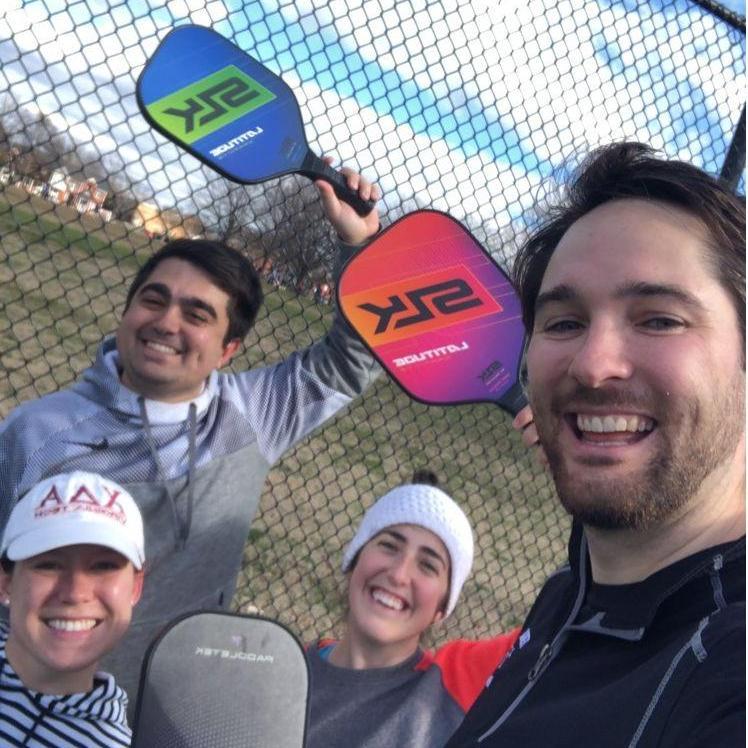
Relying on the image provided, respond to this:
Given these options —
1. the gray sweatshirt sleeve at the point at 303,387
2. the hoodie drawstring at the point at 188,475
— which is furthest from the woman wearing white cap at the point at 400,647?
the hoodie drawstring at the point at 188,475

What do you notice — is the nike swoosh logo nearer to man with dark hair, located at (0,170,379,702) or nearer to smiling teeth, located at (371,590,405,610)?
man with dark hair, located at (0,170,379,702)

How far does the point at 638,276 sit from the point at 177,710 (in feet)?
3.12

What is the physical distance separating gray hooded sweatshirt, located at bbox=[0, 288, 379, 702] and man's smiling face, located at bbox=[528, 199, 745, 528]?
1031 mm

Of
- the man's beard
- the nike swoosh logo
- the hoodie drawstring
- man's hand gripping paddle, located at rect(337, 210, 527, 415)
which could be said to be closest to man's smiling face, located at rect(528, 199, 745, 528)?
the man's beard

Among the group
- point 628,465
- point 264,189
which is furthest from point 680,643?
point 264,189

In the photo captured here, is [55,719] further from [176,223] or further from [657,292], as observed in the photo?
[176,223]

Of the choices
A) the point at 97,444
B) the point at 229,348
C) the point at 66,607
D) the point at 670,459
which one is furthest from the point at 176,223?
the point at 670,459

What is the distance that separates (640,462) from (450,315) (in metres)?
1.55

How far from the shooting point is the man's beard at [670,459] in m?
1.12

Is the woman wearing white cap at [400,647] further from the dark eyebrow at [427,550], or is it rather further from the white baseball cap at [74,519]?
the white baseball cap at [74,519]

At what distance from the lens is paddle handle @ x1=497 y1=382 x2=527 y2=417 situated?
8.73 feet

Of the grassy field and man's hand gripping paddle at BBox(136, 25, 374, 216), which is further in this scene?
the grassy field

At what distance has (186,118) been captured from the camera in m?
2.33

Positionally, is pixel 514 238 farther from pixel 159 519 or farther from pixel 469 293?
pixel 159 519
